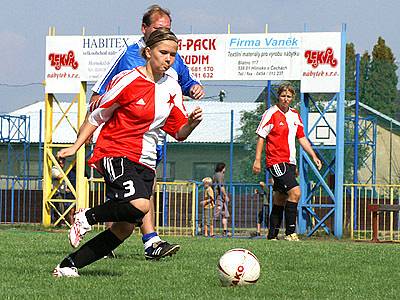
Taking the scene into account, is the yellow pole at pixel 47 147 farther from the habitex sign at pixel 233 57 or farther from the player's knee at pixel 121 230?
the player's knee at pixel 121 230

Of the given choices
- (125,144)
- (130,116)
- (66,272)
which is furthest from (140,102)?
(66,272)

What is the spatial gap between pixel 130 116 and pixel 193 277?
125 cm

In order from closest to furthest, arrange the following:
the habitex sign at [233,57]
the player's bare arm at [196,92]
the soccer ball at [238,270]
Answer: the soccer ball at [238,270], the player's bare arm at [196,92], the habitex sign at [233,57]

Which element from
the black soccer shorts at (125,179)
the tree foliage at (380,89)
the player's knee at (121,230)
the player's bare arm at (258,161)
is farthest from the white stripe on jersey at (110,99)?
the tree foliage at (380,89)

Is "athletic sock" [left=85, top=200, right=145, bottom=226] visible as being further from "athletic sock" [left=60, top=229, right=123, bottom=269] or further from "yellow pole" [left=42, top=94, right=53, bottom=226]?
"yellow pole" [left=42, top=94, right=53, bottom=226]

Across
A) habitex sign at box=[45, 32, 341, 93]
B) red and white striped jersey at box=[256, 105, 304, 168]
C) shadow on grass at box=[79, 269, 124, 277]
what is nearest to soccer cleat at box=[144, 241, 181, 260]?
shadow on grass at box=[79, 269, 124, 277]

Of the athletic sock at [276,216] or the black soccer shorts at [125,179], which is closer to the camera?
the black soccer shorts at [125,179]

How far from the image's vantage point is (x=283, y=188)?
14.2 m

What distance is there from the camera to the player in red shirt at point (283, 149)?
1416 cm

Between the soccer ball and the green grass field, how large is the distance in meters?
0.07

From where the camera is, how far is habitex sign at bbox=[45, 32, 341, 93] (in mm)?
18781

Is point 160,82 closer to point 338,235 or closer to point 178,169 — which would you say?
point 338,235

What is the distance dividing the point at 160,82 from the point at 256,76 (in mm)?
12294

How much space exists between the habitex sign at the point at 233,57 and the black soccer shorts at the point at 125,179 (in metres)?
11.8
